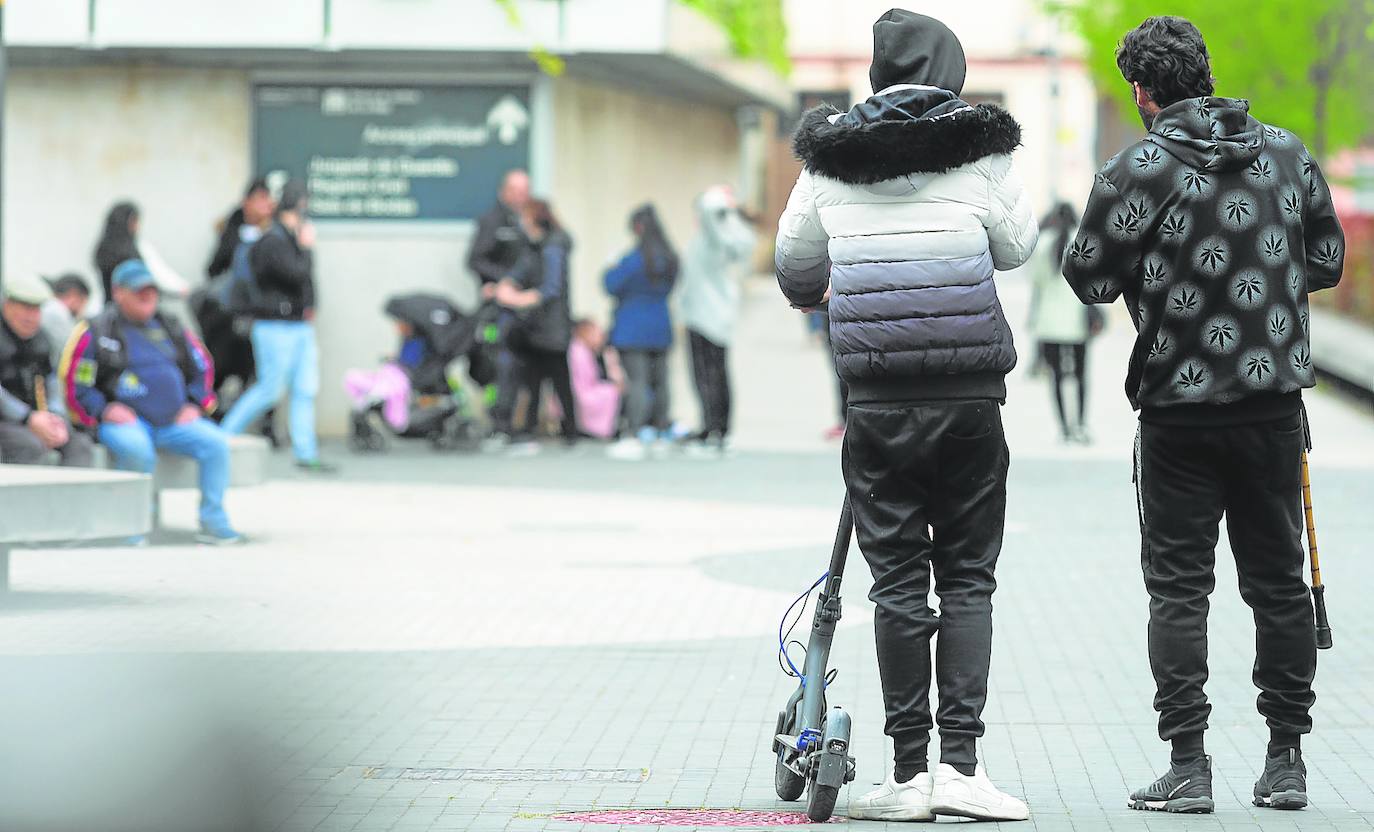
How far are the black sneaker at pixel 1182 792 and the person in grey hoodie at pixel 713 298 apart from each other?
995 centimetres

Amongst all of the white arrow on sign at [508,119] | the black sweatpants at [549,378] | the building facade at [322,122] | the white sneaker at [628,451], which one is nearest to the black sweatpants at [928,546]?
the white sneaker at [628,451]

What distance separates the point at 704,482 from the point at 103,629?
6.56 meters

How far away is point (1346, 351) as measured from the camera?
21438mm

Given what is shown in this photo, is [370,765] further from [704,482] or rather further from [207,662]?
[704,482]

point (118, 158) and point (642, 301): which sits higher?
point (118, 158)

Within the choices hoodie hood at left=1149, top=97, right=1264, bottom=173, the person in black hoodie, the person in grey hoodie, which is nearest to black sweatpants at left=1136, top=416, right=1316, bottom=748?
the person in black hoodie

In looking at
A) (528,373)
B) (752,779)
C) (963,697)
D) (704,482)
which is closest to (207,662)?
(963,697)

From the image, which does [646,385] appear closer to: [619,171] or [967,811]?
[619,171]

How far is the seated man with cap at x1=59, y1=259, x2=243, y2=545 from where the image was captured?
10.4 meters

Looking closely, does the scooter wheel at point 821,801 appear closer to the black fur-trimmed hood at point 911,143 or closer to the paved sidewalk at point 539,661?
the paved sidewalk at point 539,661

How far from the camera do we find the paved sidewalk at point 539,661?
3.14 metres

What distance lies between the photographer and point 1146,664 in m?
7.62

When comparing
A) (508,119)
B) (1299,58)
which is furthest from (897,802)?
(1299,58)

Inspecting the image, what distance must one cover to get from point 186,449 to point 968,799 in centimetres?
652
